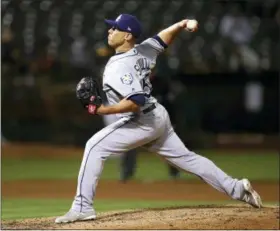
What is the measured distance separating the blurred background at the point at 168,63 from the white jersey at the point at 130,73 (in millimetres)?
10744

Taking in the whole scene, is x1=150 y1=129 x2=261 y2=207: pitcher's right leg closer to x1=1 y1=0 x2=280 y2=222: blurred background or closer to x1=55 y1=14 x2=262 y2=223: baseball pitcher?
x1=55 y1=14 x2=262 y2=223: baseball pitcher

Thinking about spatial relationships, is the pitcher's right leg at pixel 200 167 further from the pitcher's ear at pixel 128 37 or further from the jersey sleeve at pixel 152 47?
the pitcher's ear at pixel 128 37

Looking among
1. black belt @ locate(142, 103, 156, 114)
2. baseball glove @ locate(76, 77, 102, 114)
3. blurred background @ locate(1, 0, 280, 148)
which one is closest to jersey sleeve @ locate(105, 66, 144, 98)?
baseball glove @ locate(76, 77, 102, 114)

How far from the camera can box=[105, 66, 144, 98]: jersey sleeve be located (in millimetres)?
7039

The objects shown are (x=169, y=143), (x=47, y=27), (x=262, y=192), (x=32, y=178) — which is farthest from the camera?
(x=47, y=27)

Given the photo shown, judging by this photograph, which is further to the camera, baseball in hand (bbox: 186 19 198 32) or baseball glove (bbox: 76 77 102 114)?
baseball in hand (bbox: 186 19 198 32)

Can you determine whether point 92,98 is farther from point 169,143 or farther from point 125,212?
point 125,212

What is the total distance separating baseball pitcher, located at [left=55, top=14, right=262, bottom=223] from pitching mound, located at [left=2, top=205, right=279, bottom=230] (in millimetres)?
172

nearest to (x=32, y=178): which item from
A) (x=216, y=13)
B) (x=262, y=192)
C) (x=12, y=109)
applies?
(x=262, y=192)

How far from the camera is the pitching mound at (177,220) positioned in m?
7.17

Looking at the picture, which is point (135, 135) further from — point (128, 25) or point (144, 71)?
point (128, 25)

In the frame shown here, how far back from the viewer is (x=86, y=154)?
7.24 metres

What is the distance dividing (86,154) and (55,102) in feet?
42.2

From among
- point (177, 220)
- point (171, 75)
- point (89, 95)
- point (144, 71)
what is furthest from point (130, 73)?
point (171, 75)
